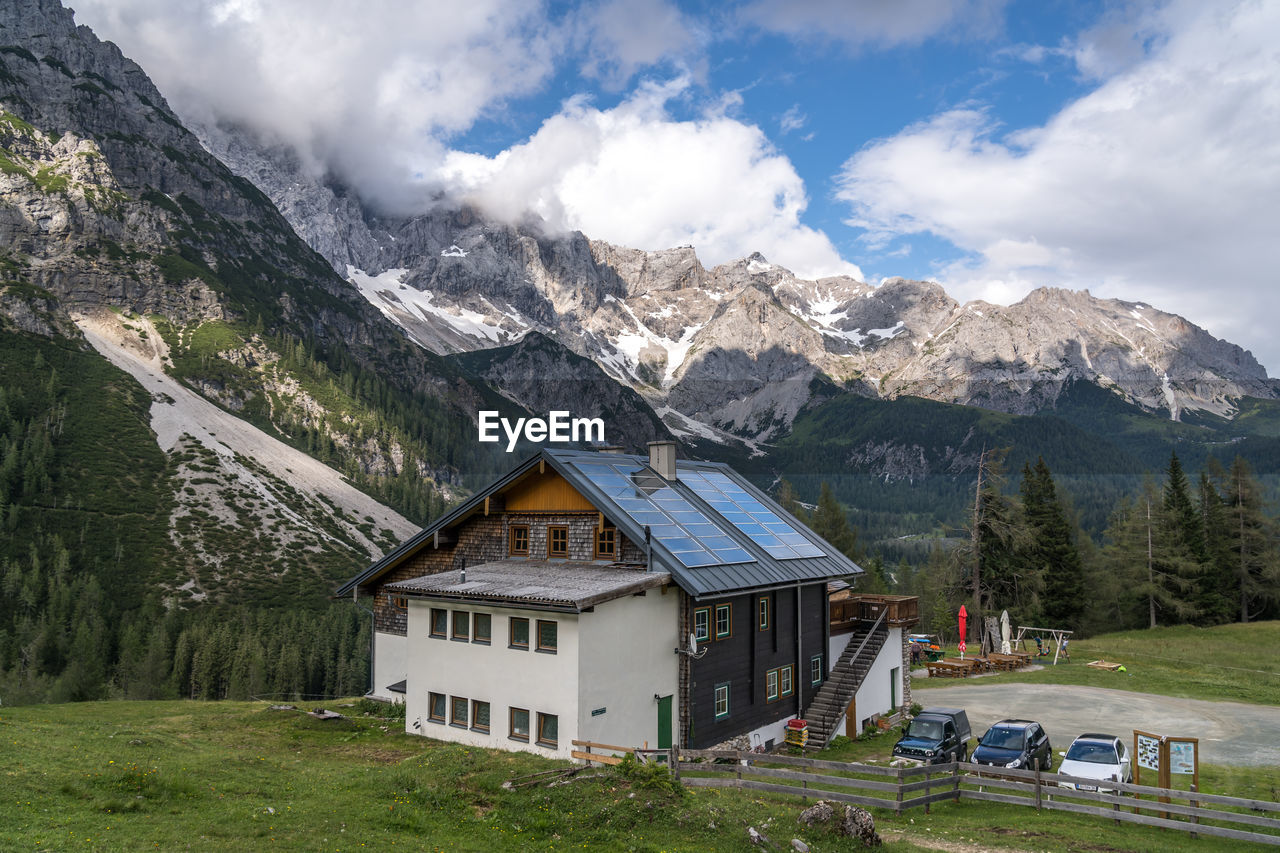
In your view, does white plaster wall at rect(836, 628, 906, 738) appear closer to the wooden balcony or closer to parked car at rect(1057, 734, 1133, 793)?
the wooden balcony

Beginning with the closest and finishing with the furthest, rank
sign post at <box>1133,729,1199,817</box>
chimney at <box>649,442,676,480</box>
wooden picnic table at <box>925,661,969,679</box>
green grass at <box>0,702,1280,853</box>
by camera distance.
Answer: green grass at <box>0,702,1280,853</box> < sign post at <box>1133,729,1199,817</box> < chimney at <box>649,442,676,480</box> < wooden picnic table at <box>925,661,969,679</box>

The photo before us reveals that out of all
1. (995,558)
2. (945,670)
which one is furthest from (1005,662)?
(995,558)

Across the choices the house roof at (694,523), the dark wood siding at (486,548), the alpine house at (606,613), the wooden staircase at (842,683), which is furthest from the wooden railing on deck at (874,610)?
the dark wood siding at (486,548)

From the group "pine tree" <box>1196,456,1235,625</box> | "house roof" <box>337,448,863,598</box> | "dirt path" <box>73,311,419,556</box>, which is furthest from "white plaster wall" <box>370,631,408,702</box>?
"dirt path" <box>73,311,419,556</box>

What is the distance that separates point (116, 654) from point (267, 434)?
91870mm

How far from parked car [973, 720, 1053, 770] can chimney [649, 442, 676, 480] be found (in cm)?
1641

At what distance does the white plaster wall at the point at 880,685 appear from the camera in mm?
34566

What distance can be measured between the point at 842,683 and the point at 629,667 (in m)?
13.4

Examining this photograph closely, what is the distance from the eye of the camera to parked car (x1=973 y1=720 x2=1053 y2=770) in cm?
2488

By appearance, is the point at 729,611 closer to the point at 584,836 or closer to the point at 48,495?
the point at 584,836

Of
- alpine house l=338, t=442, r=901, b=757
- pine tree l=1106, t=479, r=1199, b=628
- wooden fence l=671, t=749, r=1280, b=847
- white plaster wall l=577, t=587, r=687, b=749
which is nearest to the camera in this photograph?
wooden fence l=671, t=749, r=1280, b=847

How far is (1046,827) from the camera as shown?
19.2 meters

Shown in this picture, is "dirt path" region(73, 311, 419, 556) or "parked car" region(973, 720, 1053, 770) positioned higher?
"dirt path" region(73, 311, 419, 556)

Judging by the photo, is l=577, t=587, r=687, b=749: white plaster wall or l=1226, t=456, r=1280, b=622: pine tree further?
l=1226, t=456, r=1280, b=622: pine tree
